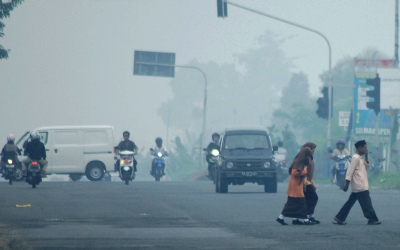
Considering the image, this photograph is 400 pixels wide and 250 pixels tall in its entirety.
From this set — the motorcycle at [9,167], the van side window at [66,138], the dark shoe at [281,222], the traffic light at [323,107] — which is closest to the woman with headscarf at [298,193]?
the dark shoe at [281,222]

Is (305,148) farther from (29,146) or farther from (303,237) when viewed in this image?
(29,146)

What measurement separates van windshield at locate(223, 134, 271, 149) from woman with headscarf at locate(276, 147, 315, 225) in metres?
14.0


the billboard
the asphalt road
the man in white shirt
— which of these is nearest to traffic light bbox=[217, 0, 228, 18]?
the asphalt road

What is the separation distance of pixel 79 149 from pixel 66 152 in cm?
52

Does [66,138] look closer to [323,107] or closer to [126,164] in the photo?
[126,164]

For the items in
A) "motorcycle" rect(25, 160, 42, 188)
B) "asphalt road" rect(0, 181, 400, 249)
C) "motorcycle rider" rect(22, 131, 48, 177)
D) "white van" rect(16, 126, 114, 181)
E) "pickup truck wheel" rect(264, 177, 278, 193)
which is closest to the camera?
"asphalt road" rect(0, 181, 400, 249)

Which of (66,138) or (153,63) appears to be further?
(153,63)

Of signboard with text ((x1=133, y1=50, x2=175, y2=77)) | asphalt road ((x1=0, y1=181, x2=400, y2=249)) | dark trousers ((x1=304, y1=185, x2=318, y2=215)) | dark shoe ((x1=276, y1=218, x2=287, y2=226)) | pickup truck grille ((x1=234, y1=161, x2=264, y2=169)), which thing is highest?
signboard with text ((x1=133, y1=50, x2=175, y2=77))

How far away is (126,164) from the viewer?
41750mm

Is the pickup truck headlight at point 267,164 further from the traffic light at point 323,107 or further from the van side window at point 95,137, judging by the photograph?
the traffic light at point 323,107

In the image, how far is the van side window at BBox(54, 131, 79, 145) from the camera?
47.2 m

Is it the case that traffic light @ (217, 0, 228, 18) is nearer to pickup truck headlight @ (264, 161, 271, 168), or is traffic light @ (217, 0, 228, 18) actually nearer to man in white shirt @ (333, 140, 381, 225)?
pickup truck headlight @ (264, 161, 271, 168)

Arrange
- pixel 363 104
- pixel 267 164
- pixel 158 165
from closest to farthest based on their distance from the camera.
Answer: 1. pixel 267 164
2. pixel 158 165
3. pixel 363 104

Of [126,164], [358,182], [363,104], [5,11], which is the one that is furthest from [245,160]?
[5,11]
